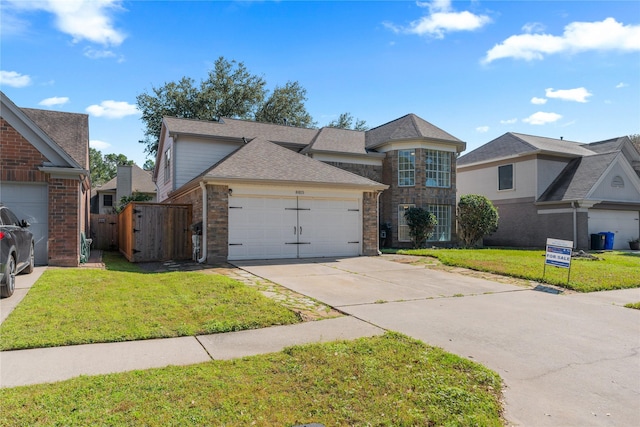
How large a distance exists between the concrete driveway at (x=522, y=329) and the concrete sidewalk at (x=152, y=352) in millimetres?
1163

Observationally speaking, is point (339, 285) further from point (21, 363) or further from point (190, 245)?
point (190, 245)

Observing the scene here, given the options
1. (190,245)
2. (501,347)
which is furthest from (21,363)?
(190,245)

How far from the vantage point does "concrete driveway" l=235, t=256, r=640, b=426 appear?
12.0 feet

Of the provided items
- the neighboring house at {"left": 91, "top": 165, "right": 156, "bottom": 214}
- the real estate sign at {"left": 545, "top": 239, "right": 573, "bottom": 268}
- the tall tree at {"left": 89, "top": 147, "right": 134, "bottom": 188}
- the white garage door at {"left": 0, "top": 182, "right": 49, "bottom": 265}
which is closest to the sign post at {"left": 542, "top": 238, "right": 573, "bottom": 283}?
the real estate sign at {"left": 545, "top": 239, "right": 573, "bottom": 268}

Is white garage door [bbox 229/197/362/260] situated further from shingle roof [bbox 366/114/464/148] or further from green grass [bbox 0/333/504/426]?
green grass [bbox 0/333/504/426]

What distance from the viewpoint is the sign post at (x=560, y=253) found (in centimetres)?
986

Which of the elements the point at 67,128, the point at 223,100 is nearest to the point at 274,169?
the point at 67,128

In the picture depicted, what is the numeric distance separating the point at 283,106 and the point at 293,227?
2654cm

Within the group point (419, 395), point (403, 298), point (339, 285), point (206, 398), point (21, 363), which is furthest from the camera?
point (339, 285)

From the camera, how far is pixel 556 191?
22.3 m

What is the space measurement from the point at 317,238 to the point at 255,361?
1033cm

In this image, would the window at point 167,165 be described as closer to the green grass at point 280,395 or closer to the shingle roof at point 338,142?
the shingle roof at point 338,142

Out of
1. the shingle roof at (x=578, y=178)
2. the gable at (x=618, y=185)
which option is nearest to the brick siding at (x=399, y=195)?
the shingle roof at (x=578, y=178)

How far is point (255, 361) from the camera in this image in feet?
14.0
